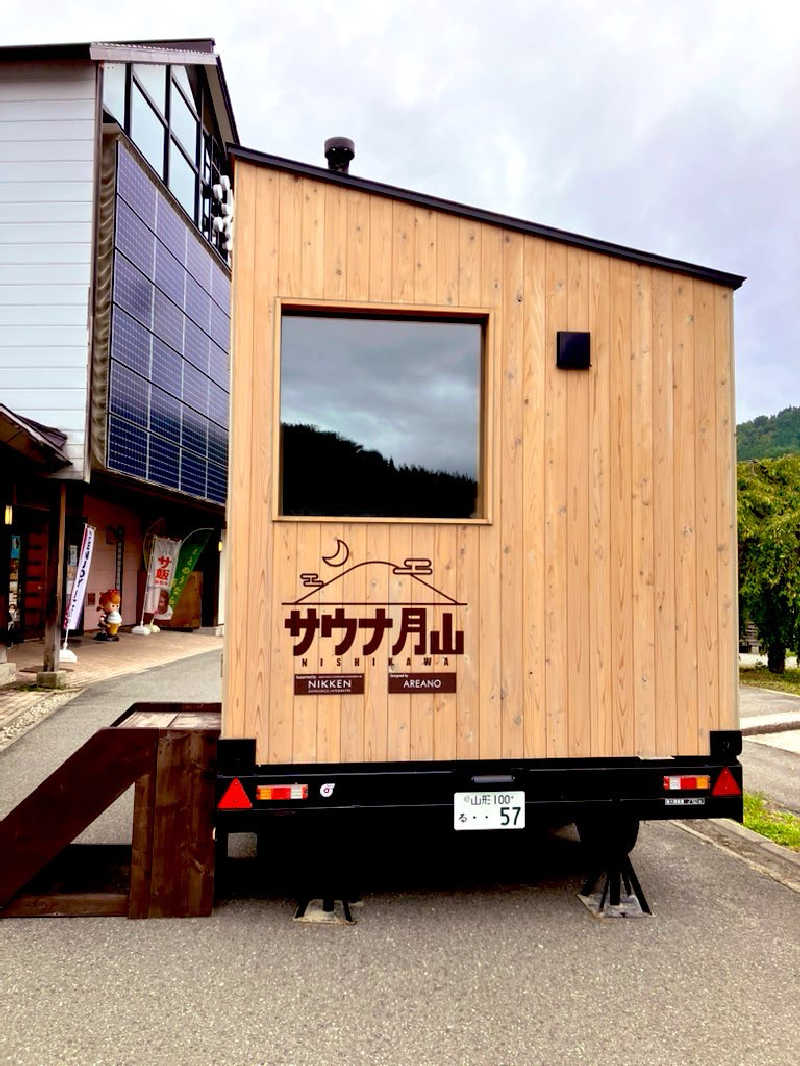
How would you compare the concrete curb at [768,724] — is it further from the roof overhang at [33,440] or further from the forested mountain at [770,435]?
the forested mountain at [770,435]

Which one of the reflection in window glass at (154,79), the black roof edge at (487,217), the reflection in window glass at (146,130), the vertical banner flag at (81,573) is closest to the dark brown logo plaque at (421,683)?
the black roof edge at (487,217)

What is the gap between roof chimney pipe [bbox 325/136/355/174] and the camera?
4.33 m

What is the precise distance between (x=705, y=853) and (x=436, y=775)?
7.50ft

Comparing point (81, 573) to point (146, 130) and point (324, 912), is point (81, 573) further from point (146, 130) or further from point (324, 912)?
point (324, 912)

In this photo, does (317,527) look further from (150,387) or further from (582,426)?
(150,387)

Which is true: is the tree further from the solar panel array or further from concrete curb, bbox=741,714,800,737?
the solar panel array

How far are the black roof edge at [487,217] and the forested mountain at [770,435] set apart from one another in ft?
136

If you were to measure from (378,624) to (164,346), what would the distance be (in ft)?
45.4

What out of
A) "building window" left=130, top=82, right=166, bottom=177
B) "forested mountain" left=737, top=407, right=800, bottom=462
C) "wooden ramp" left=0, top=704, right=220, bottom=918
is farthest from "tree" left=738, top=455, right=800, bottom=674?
"forested mountain" left=737, top=407, right=800, bottom=462

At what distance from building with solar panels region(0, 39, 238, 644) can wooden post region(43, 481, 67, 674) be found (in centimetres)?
3

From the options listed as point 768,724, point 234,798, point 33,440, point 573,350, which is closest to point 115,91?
point 33,440

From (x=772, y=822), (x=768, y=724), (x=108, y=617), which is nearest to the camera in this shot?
(x=772, y=822)

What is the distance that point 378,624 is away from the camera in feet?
12.0

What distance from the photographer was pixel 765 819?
18.6ft
